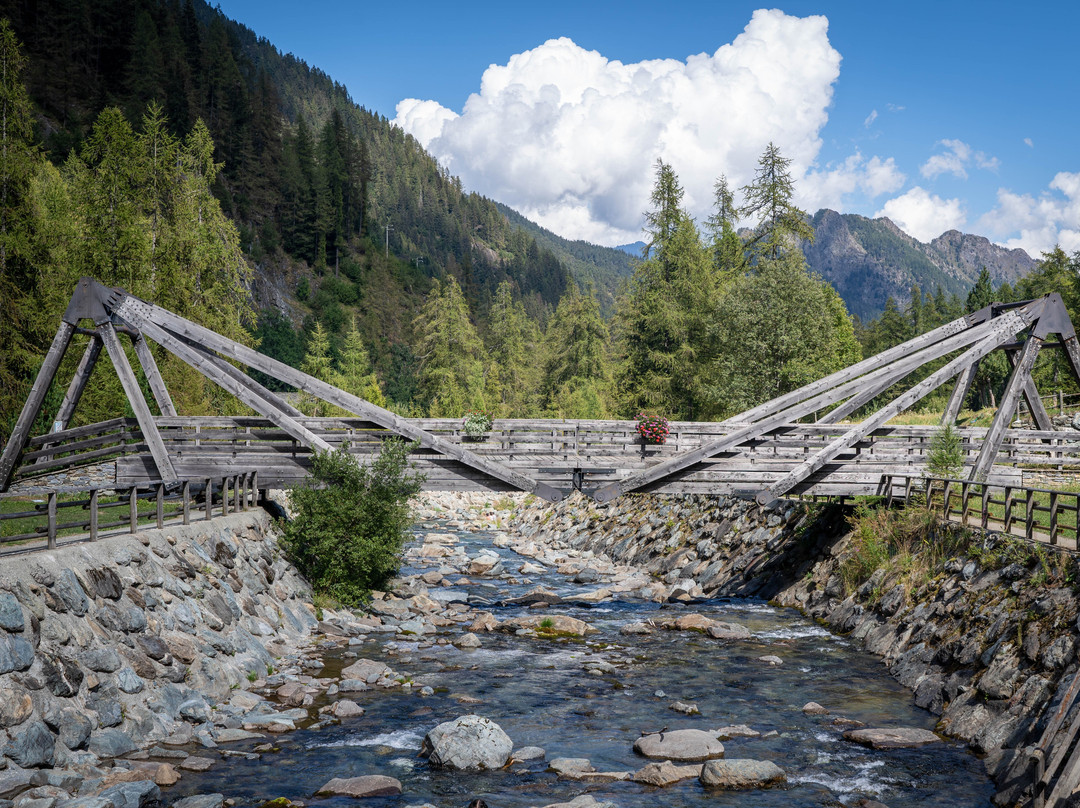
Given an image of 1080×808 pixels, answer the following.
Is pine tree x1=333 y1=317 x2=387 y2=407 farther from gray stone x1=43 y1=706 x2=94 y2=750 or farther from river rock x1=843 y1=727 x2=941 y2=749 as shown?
river rock x1=843 y1=727 x2=941 y2=749

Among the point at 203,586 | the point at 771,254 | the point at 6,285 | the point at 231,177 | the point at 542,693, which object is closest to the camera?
the point at 542,693

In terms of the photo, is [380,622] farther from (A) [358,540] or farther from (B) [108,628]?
(B) [108,628]

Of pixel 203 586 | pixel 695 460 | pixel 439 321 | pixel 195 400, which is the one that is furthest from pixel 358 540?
pixel 439 321

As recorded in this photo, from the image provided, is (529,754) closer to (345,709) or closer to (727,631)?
(345,709)

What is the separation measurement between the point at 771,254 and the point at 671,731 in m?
40.0

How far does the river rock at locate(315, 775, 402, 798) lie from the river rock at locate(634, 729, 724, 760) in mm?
3982

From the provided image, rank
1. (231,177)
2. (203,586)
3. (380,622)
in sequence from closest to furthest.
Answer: (203,586), (380,622), (231,177)

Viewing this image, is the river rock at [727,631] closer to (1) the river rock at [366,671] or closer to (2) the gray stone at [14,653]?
(1) the river rock at [366,671]

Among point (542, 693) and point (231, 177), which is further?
point (231, 177)

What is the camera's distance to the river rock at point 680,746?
39.5ft

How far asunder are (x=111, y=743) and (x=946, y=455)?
2059 centimetres

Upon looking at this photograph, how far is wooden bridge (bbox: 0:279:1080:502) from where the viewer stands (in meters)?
20.9

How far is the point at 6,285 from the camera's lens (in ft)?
95.9

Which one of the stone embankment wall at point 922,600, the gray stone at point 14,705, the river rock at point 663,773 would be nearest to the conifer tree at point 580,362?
the stone embankment wall at point 922,600
